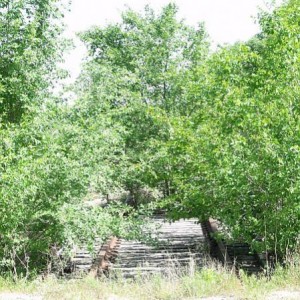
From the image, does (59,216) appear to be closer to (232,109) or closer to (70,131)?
(70,131)

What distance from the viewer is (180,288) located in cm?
734

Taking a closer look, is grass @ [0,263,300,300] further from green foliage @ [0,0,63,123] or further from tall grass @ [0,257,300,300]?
green foliage @ [0,0,63,123]

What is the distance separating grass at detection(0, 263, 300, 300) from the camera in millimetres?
7059

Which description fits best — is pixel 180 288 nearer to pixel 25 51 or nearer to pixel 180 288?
pixel 180 288

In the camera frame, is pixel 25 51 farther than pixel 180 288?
Yes

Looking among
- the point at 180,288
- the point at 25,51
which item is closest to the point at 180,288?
the point at 180,288

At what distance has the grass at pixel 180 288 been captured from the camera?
7059 millimetres

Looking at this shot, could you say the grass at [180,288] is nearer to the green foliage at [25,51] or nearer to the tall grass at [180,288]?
the tall grass at [180,288]

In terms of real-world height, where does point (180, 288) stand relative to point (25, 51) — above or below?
below

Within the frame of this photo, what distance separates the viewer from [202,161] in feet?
38.6

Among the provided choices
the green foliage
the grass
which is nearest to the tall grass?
the grass

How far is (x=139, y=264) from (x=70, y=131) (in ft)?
12.8

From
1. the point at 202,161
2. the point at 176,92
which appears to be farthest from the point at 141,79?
the point at 202,161

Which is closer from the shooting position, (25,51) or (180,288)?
(180,288)
